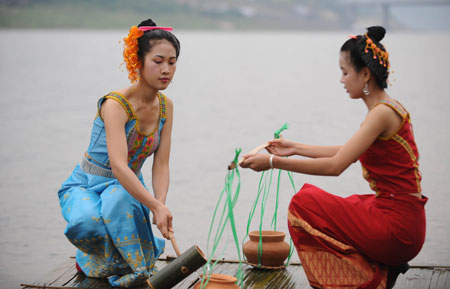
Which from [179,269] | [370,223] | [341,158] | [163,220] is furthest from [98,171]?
[370,223]

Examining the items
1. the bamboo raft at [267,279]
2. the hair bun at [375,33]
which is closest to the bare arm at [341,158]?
the hair bun at [375,33]

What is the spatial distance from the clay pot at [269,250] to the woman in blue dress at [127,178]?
20.0 inches

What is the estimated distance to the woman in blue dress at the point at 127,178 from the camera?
385cm

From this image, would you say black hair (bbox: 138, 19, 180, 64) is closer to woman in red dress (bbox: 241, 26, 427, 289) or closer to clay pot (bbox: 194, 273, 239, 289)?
woman in red dress (bbox: 241, 26, 427, 289)

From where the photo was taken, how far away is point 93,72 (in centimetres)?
2206

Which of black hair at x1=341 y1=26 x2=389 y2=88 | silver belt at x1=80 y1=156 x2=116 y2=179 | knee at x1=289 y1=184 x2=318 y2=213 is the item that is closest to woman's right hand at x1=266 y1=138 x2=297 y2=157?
knee at x1=289 y1=184 x2=318 y2=213

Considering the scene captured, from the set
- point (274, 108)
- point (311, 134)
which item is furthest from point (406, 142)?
point (274, 108)

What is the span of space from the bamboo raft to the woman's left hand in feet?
2.44

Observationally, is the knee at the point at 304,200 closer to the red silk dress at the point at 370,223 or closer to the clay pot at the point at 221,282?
the red silk dress at the point at 370,223

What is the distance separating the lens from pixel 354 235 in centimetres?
357

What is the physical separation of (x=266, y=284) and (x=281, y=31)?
83.2 m

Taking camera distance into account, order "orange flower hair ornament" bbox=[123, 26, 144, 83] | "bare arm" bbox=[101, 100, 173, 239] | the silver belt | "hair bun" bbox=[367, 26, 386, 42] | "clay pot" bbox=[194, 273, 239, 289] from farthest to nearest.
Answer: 1. the silver belt
2. "orange flower hair ornament" bbox=[123, 26, 144, 83]
3. "bare arm" bbox=[101, 100, 173, 239]
4. "hair bun" bbox=[367, 26, 386, 42]
5. "clay pot" bbox=[194, 273, 239, 289]

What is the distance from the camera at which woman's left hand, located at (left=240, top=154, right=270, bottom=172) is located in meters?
3.41

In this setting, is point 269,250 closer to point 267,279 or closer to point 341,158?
point 267,279
